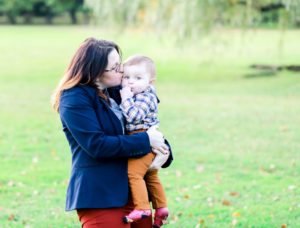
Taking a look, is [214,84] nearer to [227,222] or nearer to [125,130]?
[227,222]

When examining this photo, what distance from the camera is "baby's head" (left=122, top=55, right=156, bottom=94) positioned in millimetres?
3613

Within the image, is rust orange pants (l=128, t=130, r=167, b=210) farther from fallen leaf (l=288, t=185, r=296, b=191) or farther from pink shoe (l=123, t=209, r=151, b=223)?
fallen leaf (l=288, t=185, r=296, b=191)

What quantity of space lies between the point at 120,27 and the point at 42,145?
10.9m

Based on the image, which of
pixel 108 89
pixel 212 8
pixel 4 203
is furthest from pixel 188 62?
pixel 108 89

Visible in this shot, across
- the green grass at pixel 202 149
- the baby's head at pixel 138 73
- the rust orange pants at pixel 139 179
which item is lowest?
the green grass at pixel 202 149

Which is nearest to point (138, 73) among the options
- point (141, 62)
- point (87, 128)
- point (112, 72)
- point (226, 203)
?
point (141, 62)

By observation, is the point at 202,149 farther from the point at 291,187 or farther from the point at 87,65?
the point at 87,65

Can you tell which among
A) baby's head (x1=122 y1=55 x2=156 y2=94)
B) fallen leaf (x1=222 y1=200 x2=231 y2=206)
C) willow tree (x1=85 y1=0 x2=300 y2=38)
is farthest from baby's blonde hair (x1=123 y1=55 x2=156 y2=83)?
willow tree (x1=85 y1=0 x2=300 y2=38)

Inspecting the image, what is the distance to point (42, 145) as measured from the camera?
406 inches

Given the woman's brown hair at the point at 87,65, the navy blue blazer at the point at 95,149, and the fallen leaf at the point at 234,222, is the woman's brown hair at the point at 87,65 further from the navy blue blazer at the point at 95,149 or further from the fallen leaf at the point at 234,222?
the fallen leaf at the point at 234,222

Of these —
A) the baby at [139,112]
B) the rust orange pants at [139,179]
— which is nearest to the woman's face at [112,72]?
the baby at [139,112]

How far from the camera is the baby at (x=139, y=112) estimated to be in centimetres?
354

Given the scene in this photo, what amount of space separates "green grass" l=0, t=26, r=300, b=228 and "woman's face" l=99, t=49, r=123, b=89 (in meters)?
2.69

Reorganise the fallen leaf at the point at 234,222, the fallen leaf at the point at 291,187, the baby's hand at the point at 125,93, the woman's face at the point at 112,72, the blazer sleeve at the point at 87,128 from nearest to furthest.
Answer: the blazer sleeve at the point at 87,128 → the woman's face at the point at 112,72 → the baby's hand at the point at 125,93 → the fallen leaf at the point at 234,222 → the fallen leaf at the point at 291,187
